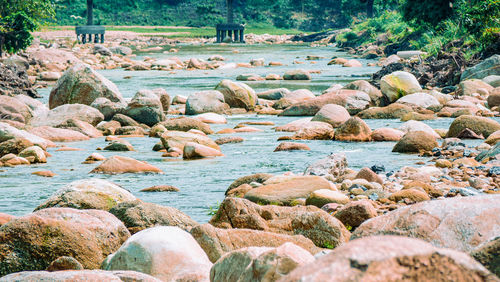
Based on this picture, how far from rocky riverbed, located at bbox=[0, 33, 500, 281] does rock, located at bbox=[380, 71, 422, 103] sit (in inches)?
1.6

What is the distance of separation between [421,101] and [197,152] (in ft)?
27.5

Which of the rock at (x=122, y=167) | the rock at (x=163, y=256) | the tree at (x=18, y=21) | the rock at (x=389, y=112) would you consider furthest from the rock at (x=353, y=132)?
the tree at (x=18, y=21)

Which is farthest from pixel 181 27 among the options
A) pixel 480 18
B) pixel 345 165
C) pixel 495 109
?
pixel 345 165

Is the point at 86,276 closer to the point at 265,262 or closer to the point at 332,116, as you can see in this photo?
the point at 265,262

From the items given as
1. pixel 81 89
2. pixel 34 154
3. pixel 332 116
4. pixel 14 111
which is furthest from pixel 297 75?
pixel 34 154

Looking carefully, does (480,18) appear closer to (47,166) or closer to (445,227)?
(47,166)

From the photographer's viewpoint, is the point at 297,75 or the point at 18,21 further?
the point at 18,21

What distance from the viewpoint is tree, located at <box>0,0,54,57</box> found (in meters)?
30.6

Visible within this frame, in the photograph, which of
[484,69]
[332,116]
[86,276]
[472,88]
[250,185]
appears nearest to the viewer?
[86,276]

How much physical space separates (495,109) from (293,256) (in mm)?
15248

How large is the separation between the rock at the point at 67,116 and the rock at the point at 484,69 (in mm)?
13250

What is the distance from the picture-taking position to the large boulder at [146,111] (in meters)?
16.5

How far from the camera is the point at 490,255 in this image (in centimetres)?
262

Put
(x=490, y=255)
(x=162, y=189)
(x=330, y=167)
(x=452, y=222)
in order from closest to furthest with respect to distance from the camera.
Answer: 1. (x=490, y=255)
2. (x=452, y=222)
3. (x=162, y=189)
4. (x=330, y=167)
